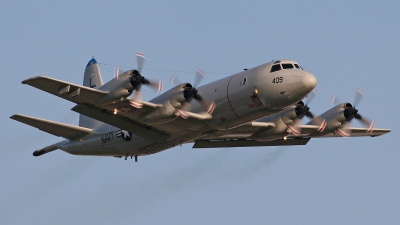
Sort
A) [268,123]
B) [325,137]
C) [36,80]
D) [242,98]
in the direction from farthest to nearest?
1. [325,137]
2. [268,123]
3. [242,98]
4. [36,80]

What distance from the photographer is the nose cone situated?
1334 inches

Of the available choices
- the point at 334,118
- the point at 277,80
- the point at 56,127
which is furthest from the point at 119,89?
the point at 334,118

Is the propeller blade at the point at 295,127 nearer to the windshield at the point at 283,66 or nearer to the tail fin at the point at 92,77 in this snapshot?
the windshield at the point at 283,66

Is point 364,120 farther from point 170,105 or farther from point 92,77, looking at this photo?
point 92,77

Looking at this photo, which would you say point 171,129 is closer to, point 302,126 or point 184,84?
point 184,84

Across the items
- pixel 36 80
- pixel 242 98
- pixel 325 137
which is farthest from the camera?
pixel 325 137

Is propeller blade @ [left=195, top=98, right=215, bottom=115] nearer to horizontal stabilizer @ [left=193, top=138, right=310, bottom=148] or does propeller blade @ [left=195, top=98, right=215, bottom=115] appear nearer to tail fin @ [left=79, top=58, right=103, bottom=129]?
horizontal stabilizer @ [left=193, top=138, right=310, bottom=148]

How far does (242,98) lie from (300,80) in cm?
293

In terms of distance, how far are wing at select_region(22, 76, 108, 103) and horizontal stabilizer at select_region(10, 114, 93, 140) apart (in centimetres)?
314

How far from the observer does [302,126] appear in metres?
40.8

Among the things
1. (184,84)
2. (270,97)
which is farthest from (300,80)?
(184,84)

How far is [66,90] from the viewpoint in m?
33.2

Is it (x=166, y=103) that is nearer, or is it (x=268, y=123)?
(x=166, y=103)

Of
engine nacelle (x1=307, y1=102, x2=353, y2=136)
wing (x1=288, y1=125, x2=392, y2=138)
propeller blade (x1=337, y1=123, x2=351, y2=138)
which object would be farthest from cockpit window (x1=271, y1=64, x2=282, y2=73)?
propeller blade (x1=337, y1=123, x2=351, y2=138)
